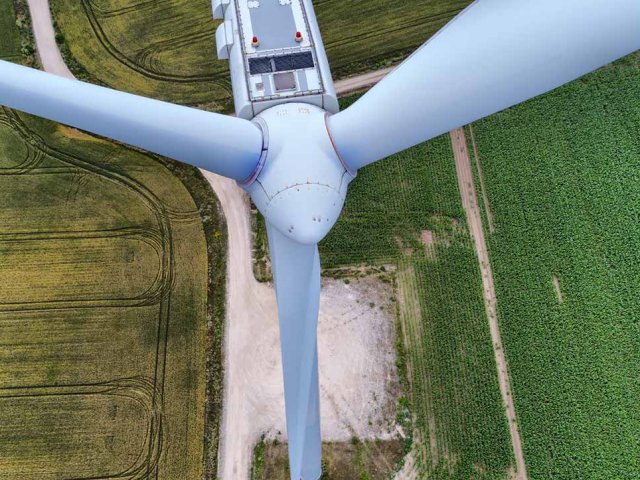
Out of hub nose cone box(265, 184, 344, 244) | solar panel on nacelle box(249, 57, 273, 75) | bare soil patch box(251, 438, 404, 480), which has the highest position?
solar panel on nacelle box(249, 57, 273, 75)

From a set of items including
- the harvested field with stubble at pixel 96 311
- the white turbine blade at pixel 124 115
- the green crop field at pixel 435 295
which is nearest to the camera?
the white turbine blade at pixel 124 115

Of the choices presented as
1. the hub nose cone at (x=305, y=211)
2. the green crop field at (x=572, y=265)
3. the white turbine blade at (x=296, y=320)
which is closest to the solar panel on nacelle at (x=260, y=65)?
the white turbine blade at (x=296, y=320)

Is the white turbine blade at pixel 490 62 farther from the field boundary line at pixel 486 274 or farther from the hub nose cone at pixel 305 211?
the field boundary line at pixel 486 274

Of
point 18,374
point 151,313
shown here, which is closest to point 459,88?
point 151,313

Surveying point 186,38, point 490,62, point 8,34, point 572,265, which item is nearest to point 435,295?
point 572,265

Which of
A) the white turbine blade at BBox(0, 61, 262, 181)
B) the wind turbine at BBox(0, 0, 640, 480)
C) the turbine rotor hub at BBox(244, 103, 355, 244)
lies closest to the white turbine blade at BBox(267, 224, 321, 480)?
the wind turbine at BBox(0, 0, 640, 480)

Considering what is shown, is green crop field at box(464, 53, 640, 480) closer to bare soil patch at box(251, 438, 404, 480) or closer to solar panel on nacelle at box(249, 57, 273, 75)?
bare soil patch at box(251, 438, 404, 480)
